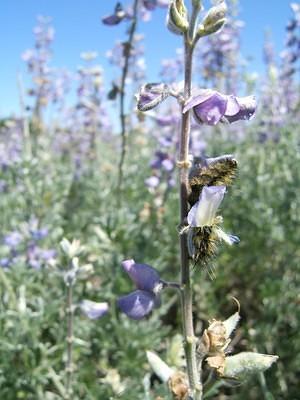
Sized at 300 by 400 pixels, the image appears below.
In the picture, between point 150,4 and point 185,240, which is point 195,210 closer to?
point 185,240

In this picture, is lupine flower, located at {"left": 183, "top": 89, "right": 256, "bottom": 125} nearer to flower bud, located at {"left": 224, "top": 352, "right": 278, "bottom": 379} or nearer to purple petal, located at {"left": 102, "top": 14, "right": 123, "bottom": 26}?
flower bud, located at {"left": 224, "top": 352, "right": 278, "bottom": 379}

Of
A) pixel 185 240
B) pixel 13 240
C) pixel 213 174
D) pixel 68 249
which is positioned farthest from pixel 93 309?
pixel 13 240

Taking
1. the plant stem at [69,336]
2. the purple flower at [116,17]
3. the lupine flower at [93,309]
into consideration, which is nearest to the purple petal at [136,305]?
the plant stem at [69,336]

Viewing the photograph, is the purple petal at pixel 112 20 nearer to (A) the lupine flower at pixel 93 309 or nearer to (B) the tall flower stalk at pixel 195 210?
(A) the lupine flower at pixel 93 309

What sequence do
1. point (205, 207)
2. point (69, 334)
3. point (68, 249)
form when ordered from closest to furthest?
point (205, 207) < point (69, 334) < point (68, 249)

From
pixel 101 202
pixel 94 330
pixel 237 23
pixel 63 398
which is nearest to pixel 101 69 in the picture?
pixel 101 202

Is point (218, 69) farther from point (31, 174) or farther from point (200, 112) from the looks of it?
point (200, 112)

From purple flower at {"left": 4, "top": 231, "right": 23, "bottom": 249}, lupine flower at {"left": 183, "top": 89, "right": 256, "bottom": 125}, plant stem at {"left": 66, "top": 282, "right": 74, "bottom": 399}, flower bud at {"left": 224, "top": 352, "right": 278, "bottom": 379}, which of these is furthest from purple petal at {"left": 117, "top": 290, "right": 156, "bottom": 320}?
purple flower at {"left": 4, "top": 231, "right": 23, "bottom": 249}
